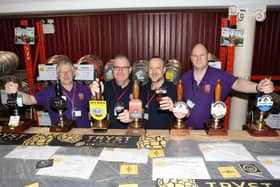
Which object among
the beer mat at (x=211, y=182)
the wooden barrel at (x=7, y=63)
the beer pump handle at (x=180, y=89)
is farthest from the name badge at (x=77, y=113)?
the wooden barrel at (x=7, y=63)

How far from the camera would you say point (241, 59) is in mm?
3029

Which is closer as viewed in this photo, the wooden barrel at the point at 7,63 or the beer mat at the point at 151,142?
the beer mat at the point at 151,142

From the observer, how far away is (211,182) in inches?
50.8

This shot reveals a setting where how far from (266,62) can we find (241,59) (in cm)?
196

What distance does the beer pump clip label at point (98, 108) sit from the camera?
6.19 ft

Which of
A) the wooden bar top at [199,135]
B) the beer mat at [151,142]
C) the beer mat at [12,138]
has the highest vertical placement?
the wooden bar top at [199,135]

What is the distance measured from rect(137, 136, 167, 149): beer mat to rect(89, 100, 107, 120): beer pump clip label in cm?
38

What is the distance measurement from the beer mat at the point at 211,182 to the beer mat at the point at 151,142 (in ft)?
1.36

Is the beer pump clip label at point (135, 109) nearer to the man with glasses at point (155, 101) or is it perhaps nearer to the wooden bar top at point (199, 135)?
the wooden bar top at point (199, 135)

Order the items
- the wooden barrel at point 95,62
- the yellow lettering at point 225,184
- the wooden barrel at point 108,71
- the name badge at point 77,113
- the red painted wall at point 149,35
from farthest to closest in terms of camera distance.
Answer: the red painted wall at point 149,35
the wooden barrel at point 95,62
the wooden barrel at point 108,71
the name badge at point 77,113
the yellow lettering at point 225,184

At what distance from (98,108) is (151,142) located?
51 cm

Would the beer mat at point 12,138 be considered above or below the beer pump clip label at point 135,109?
below

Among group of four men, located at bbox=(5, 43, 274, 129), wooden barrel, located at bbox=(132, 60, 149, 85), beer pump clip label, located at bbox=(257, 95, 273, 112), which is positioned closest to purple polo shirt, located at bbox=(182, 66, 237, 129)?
group of four men, located at bbox=(5, 43, 274, 129)

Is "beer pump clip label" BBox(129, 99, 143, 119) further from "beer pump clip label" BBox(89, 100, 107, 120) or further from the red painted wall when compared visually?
the red painted wall
